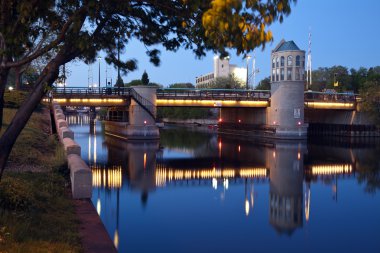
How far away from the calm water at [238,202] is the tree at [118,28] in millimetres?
6572

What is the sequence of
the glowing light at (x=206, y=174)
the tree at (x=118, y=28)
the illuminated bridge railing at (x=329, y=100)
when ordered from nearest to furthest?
the tree at (x=118, y=28)
the glowing light at (x=206, y=174)
the illuminated bridge railing at (x=329, y=100)

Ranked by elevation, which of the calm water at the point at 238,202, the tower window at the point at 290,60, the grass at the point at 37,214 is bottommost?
the calm water at the point at 238,202

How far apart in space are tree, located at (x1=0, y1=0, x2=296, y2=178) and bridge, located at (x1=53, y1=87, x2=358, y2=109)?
162ft

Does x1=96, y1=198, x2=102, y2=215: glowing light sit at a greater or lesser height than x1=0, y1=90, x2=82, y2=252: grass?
lesser

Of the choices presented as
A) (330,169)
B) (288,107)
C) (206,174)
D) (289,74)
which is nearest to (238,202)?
(206,174)

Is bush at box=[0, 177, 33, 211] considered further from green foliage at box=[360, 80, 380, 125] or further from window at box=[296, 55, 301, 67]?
green foliage at box=[360, 80, 380, 125]

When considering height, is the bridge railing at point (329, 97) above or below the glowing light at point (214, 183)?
above

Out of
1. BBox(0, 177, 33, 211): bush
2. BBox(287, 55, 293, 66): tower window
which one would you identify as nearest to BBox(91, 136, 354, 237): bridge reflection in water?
BBox(0, 177, 33, 211): bush

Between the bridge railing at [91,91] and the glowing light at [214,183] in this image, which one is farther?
the bridge railing at [91,91]

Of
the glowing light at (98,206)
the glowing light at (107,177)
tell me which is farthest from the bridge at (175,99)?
the glowing light at (98,206)

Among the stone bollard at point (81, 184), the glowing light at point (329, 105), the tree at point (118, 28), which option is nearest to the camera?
the tree at point (118, 28)

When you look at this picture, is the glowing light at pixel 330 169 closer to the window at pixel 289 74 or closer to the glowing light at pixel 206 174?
Result: the glowing light at pixel 206 174

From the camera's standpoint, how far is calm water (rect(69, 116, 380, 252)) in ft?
52.0

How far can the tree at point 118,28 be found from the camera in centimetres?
691
